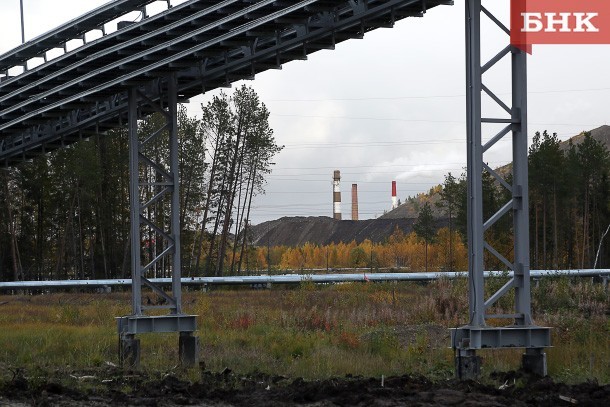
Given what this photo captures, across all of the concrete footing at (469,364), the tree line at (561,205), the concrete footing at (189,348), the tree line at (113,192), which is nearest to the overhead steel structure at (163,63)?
the concrete footing at (189,348)

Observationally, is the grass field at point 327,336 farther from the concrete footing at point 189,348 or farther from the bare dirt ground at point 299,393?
the bare dirt ground at point 299,393

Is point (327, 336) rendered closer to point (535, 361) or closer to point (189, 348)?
point (189, 348)

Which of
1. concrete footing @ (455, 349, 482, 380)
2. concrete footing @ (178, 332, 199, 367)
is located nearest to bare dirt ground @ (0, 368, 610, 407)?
concrete footing @ (455, 349, 482, 380)

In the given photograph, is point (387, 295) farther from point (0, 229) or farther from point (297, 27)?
point (0, 229)

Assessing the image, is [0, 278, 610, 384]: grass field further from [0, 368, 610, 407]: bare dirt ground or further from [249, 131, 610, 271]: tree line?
[249, 131, 610, 271]: tree line

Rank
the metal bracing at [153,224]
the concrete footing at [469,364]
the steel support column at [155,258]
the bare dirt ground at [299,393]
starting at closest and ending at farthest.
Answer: the bare dirt ground at [299,393], the concrete footing at [469,364], the steel support column at [155,258], the metal bracing at [153,224]

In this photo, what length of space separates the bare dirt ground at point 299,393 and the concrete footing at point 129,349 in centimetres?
361

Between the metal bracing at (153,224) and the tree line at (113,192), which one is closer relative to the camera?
the metal bracing at (153,224)

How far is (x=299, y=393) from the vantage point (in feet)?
45.4

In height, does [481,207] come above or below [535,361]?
above

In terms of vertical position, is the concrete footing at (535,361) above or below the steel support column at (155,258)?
below

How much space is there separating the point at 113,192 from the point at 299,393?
5567 cm

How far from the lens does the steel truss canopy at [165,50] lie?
19469 mm

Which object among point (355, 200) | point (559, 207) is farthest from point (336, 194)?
point (559, 207)
